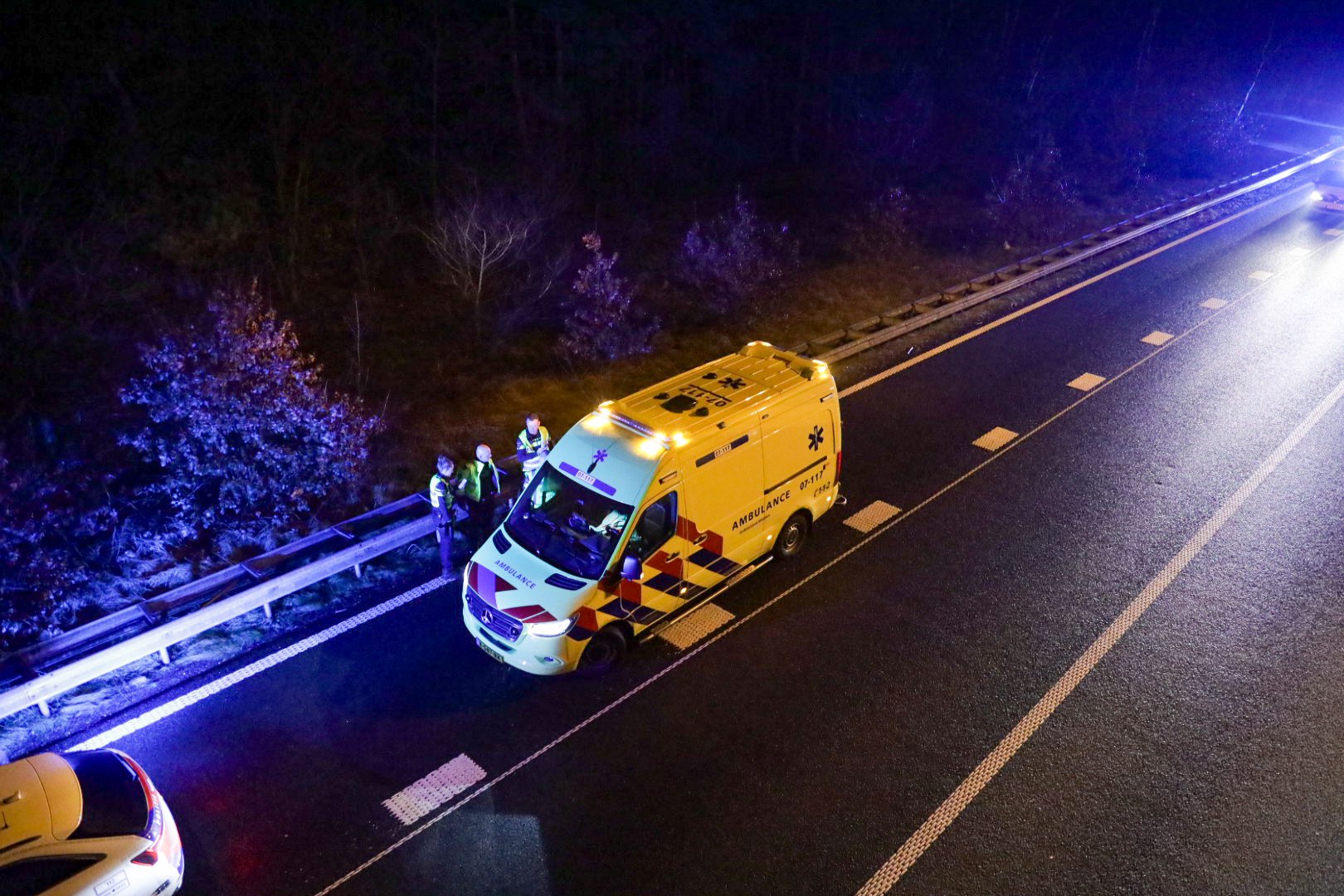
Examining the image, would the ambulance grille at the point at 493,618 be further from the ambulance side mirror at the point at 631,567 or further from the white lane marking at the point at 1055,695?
the white lane marking at the point at 1055,695

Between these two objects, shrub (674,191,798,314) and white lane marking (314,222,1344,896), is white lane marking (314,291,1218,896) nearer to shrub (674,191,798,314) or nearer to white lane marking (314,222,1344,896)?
white lane marking (314,222,1344,896)

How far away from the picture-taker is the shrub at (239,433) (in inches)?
410

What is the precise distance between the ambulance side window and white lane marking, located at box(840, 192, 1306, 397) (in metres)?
6.93

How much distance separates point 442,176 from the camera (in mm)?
21688

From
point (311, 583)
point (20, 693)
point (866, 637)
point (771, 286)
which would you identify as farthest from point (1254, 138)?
point (20, 693)

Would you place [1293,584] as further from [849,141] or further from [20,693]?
[849,141]

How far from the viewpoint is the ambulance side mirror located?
8.09m

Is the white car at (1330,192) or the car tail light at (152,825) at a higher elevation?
the white car at (1330,192)

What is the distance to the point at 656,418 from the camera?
29.0ft

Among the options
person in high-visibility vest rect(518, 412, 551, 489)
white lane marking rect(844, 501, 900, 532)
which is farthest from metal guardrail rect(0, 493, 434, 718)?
white lane marking rect(844, 501, 900, 532)

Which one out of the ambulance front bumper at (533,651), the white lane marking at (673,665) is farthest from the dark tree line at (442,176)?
the white lane marking at (673,665)

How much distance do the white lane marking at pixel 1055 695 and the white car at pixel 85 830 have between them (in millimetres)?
5128

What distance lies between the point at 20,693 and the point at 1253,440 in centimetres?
1586

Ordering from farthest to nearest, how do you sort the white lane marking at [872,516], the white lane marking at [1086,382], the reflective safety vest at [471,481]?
the white lane marking at [1086,382]
the white lane marking at [872,516]
the reflective safety vest at [471,481]
